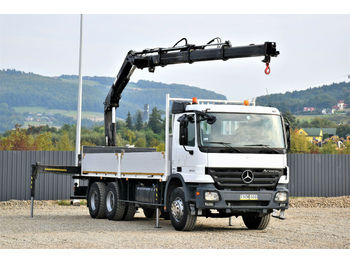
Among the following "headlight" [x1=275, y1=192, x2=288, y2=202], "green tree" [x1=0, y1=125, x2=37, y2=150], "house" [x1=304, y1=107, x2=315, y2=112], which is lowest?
"headlight" [x1=275, y1=192, x2=288, y2=202]

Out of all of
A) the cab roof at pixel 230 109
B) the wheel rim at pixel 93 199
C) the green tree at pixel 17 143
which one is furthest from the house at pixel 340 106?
the cab roof at pixel 230 109

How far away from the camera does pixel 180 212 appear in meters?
15.8

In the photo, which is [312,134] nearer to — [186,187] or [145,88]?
[145,88]

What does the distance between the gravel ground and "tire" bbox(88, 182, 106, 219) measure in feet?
1.20

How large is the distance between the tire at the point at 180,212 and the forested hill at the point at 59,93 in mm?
137345

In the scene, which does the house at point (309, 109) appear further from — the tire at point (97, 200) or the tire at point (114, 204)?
the tire at point (114, 204)

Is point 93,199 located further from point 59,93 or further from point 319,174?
point 59,93

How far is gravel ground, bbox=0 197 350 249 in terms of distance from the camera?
13227 millimetres

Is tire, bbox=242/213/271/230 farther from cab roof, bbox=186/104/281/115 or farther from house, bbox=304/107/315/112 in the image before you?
house, bbox=304/107/315/112

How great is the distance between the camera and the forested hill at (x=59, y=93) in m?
161

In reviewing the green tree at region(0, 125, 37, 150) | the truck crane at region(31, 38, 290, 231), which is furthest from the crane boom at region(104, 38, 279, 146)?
the green tree at region(0, 125, 37, 150)

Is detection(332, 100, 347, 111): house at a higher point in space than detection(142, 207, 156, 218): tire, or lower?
higher

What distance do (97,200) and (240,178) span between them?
6.24 m

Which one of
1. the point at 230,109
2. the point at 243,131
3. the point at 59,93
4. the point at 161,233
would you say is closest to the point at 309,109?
the point at 59,93
